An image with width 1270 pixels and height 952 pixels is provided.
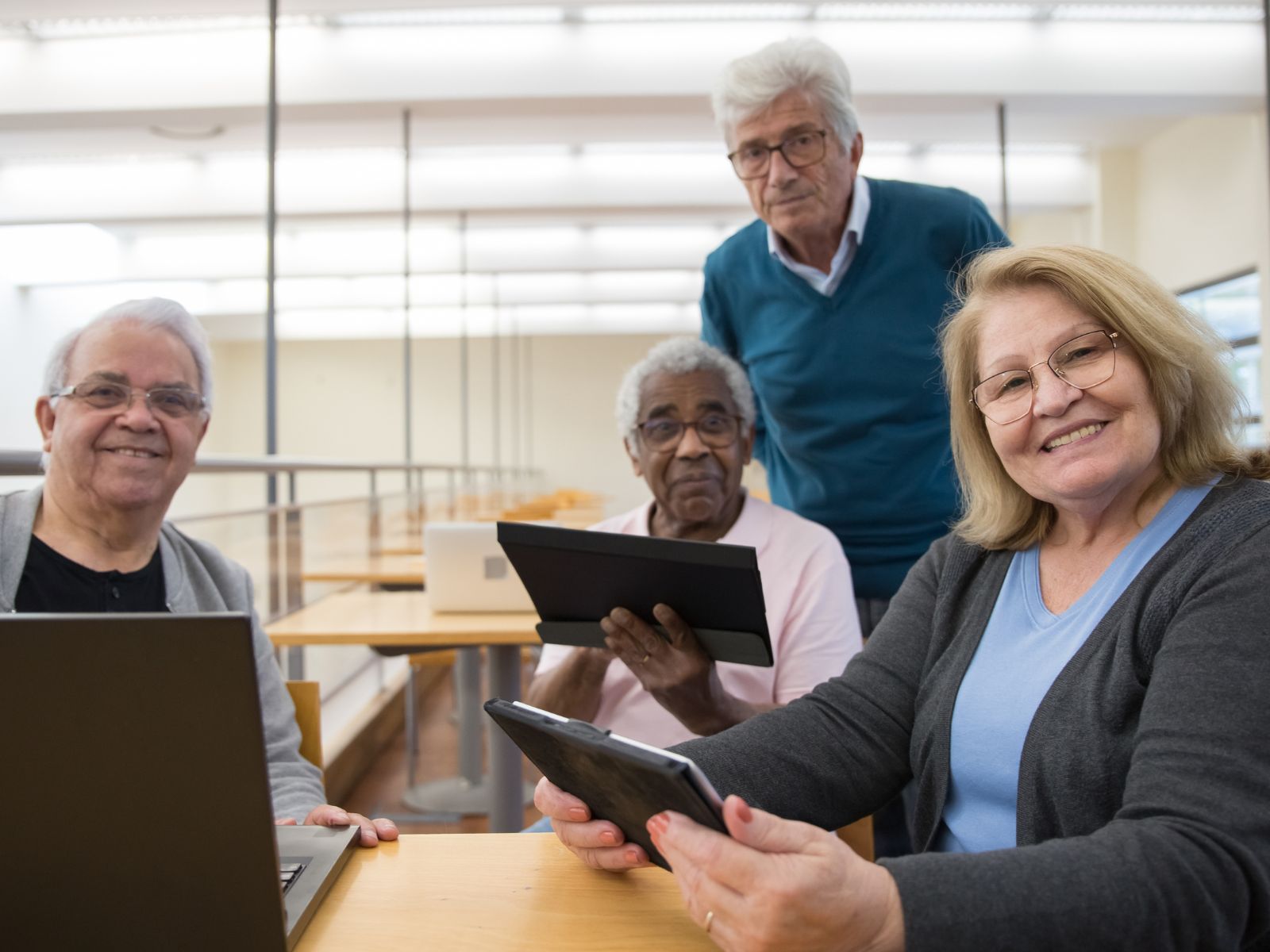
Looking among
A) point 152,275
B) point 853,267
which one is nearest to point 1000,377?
point 853,267

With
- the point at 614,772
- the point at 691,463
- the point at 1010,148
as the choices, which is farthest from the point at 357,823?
the point at 1010,148

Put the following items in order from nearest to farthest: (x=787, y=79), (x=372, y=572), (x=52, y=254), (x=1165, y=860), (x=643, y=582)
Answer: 1. (x=1165, y=860)
2. (x=643, y=582)
3. (x=787, y=79)
4. (x=372, y=572)
5. (x=52, y=254)

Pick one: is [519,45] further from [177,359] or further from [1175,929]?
[1175,929]

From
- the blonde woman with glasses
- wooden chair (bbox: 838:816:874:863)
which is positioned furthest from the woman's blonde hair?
wooden chair (bbox: 838:816:874:863)

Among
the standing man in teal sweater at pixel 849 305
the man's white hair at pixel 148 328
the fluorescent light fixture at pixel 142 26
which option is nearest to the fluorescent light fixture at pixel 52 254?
the fluorescent light fixture at pixel 142 26

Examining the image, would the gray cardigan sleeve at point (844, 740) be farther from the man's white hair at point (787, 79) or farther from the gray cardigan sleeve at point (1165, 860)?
the man's white hair at point (787, 79)

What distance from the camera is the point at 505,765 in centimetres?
281

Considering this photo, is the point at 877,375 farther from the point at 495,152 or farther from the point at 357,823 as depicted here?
the point at 495,152

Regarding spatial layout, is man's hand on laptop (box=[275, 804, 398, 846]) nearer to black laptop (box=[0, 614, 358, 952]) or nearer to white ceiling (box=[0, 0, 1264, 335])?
black laptop (box=[0, 614, 358, 952])

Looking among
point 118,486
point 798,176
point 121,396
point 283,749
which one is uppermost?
point 798,176

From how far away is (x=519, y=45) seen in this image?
4.72 meters

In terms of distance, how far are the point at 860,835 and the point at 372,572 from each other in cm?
234

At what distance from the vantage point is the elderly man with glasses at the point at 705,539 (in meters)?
1.71

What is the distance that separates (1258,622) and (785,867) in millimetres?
483
